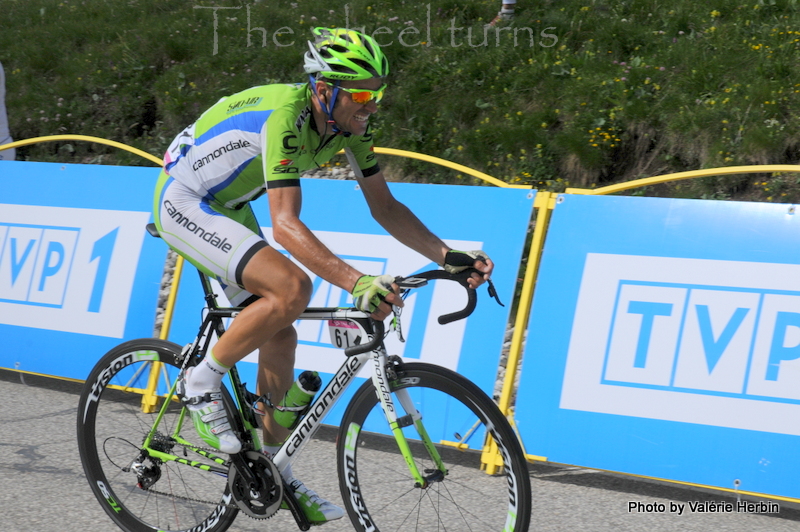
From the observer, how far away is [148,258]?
5.39 metres

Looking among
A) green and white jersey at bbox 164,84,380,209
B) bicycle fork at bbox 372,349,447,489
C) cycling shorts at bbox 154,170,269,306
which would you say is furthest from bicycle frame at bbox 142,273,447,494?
green and white jersey at bbox 164,84,380,209

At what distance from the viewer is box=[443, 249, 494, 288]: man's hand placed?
270cm

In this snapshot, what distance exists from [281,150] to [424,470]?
4.11ft

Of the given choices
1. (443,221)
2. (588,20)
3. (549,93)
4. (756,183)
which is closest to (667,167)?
(756,183)

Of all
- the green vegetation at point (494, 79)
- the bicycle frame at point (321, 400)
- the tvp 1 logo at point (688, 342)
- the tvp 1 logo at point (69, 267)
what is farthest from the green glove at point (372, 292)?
the green vegetation at point (494, 79)

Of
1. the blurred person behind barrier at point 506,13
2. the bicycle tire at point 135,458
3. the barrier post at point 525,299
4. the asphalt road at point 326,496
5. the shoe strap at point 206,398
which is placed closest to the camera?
the shoe strap at point 206,398

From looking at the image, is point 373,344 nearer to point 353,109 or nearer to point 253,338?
point 253,338

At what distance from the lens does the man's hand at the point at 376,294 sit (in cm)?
246

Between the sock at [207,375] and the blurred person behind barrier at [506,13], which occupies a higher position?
the blurred person behind barrier at [506,13]

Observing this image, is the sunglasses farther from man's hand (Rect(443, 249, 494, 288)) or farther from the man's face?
man's hand (Rect(443, 249, 494, 288))

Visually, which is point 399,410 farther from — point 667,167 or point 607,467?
point 667,167

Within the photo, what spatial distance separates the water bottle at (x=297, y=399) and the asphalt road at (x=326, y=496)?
2.31 ft

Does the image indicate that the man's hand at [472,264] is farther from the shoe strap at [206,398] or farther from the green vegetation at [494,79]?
the green vegetation at [494,79]

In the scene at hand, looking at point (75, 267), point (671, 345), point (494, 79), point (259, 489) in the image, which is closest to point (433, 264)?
point (671, 345)
